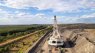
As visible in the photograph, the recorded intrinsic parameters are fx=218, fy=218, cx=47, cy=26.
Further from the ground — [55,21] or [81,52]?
[55,21]

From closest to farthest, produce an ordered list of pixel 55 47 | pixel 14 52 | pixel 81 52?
pixel 81 52, pixel 14 52, pixel 55 47

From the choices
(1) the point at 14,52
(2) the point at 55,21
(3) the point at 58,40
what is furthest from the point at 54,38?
(1) the point at 14,52

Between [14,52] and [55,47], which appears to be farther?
[55,47]

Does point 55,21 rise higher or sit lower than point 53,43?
higher

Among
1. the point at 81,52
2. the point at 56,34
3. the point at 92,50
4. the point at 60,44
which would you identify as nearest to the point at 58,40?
the point at 60,44

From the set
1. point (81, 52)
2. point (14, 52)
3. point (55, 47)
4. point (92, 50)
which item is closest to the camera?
point (92, 50)

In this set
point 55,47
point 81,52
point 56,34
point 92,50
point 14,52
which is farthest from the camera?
point 56,34

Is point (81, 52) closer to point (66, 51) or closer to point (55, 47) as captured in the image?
point (66, 51)

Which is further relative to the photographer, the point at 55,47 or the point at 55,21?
the point at 55,21

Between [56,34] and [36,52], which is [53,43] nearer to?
[56,34]
